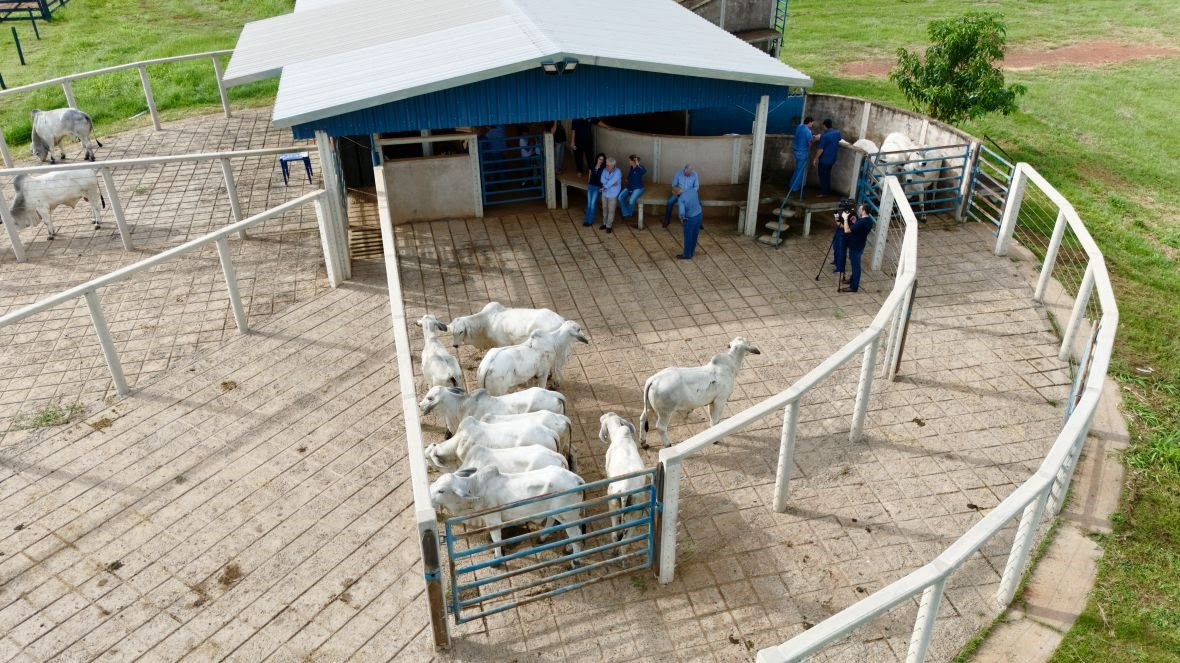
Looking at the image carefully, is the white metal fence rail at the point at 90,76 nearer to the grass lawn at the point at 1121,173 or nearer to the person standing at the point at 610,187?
the person standing at the point at 610,187

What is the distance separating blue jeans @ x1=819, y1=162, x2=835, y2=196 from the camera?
15.6m

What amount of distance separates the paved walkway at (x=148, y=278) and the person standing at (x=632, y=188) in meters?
5.53

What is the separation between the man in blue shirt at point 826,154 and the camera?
600 inches

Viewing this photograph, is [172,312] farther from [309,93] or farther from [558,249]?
[558,249]

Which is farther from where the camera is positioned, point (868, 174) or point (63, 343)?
point (868, 174)

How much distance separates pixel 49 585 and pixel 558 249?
29.9ft

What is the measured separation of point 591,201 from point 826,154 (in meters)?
4.46

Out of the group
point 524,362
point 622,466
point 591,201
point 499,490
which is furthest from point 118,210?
point 622,466

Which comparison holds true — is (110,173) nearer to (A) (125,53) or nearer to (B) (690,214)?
(B) (690,214)

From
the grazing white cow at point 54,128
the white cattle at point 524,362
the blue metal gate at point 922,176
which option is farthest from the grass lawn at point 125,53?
the blue metal gate at point 922,176

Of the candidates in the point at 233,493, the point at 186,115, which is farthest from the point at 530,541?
the point at 186,115

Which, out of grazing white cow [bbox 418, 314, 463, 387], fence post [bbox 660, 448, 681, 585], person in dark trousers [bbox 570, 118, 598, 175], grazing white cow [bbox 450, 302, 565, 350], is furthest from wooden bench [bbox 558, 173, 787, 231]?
fence post [bbox 660, 448, 681, 585]

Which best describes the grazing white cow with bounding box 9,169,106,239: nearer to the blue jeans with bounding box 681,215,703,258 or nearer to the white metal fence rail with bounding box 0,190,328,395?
the white metal fence rail with bounding box 0,190,328,395

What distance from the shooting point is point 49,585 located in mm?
7871
